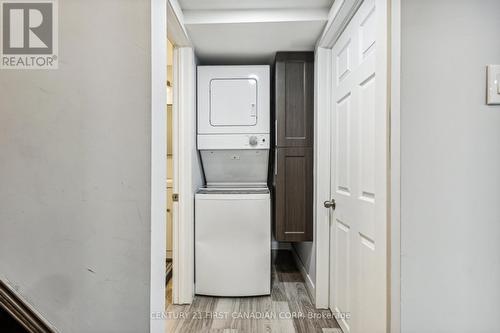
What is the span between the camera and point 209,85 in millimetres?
2410

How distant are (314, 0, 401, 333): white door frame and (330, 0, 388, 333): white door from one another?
0.22 ft

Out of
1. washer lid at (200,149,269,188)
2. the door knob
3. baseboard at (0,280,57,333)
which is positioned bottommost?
baseboard at (0,280,57,333)

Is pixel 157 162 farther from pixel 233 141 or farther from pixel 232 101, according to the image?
pixel 232 101

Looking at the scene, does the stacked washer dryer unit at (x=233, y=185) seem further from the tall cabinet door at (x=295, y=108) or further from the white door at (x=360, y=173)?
the white door at (x=360, y=173)

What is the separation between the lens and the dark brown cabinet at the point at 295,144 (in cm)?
231

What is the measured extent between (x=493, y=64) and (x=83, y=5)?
1604 millimetres

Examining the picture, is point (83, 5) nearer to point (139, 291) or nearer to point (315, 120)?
point (139, 291)

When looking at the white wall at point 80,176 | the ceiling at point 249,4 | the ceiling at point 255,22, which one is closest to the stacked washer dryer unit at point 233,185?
the ceiling at point 255,22

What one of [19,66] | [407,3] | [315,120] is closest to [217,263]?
[315,120]

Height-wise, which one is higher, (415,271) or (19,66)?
(19,66)

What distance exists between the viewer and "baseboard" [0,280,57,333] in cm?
107
